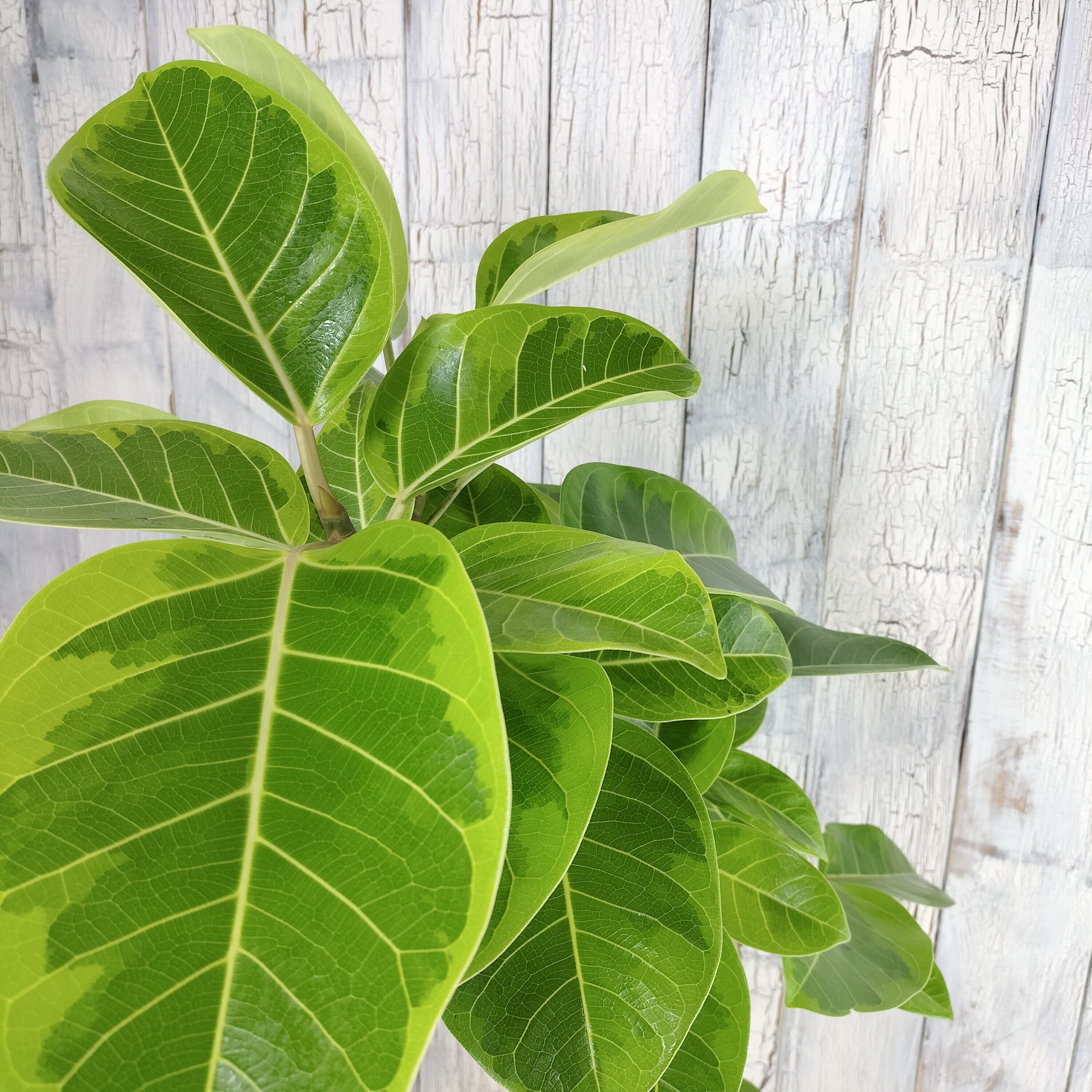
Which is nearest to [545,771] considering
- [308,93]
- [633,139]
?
[308,93]

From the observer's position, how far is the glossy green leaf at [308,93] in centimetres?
50

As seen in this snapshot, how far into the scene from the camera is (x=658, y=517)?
709mm

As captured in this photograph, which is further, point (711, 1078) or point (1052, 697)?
point (1052, 697)

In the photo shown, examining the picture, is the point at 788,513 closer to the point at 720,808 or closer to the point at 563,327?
the point at 720,808

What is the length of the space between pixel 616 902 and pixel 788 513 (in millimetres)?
610

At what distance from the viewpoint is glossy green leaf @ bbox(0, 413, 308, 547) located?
1.25 ft

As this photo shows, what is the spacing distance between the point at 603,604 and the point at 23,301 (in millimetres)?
1087

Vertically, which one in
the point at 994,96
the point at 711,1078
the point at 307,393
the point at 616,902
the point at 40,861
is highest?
the point at 994,96

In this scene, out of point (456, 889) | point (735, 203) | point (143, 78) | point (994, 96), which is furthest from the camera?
point (994, 96)

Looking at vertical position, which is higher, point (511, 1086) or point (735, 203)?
point (735, 203)

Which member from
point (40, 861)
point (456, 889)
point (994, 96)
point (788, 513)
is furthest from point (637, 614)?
point (994, 96)

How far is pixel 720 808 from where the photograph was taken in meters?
0.67

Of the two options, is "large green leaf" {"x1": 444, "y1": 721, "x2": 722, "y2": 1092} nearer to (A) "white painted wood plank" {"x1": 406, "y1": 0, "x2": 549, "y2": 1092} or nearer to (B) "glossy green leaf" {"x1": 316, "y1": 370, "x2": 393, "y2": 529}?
(B) "glossy green leaf" {"x1": 316, "y1": 370, "x2": 393, "y2": 529}

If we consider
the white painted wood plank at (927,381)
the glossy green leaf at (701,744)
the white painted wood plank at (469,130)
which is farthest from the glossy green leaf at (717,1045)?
the white painted wood plank at (469,130)
